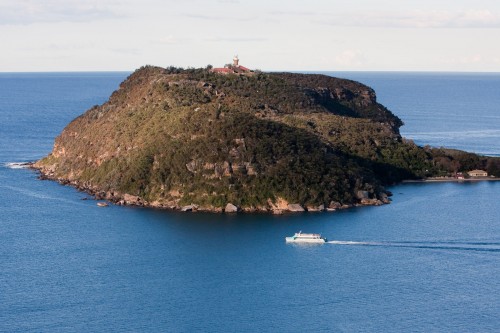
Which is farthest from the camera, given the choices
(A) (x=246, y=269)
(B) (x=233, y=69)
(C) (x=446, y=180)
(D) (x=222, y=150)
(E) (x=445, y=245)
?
(B) (x=233, y=69)

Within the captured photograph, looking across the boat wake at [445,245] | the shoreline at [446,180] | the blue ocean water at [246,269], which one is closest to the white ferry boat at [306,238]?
the blue ocean water at [246,269]

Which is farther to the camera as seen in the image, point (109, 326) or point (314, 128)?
point (314, 128)

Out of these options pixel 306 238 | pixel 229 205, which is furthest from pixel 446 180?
pixel 306 238

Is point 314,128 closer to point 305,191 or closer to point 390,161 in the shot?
point 390,161

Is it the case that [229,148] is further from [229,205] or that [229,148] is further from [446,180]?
[446,180]

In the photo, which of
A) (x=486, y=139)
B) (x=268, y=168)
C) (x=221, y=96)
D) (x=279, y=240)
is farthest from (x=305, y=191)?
(x=486, y=139)

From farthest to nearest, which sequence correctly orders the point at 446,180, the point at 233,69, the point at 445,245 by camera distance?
the point at 233,69 → the point at 446,180 → the point at 445,245

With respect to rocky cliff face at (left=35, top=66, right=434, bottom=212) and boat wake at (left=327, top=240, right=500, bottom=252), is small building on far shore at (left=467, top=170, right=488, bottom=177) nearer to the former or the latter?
rocky cliff face at (left=35, top=66, right=434, bottom=212)
